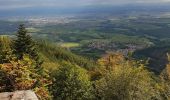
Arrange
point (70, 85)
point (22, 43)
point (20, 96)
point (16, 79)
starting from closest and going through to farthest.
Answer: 1. point (20, 96)
2. point (16, 79)
3. point (70, 85)
4. point (22, 43)

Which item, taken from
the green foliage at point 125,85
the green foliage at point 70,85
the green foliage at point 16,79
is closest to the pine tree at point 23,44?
the green foliage at point 70,85

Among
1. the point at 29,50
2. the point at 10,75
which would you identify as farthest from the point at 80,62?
the point at 10,75

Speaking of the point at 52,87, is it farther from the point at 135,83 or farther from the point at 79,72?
the point at 135,83

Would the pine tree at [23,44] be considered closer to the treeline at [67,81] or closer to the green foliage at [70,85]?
the treeline at [67,81]

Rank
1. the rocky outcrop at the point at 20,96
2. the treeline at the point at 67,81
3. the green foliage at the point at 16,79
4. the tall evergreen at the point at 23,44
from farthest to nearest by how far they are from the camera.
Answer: the tall evergreen at the point at 23,44, the treeline at the point at 67,81, the green foliage at the point at 16,79, the rocky outcrop at the point at 20,96

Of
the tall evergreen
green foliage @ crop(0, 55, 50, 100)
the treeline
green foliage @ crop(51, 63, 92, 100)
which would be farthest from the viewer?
the tall evergreen

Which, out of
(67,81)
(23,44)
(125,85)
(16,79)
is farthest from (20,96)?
(23,44)

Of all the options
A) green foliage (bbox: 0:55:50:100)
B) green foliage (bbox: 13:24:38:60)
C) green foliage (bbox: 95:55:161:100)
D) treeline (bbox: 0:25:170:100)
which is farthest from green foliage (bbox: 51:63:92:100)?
green foliage (bbox: 0:55:50:100)

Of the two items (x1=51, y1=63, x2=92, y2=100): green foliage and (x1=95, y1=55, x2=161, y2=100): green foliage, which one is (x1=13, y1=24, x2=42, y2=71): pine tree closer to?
(x1=51, y1=63, x2=92, y2=100): green foliage

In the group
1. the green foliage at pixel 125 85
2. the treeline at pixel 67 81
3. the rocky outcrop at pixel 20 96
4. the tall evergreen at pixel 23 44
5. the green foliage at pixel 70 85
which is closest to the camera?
the rocky outcrop at pixel 20 96

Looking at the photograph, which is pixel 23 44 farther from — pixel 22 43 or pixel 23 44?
pixel 22 43
